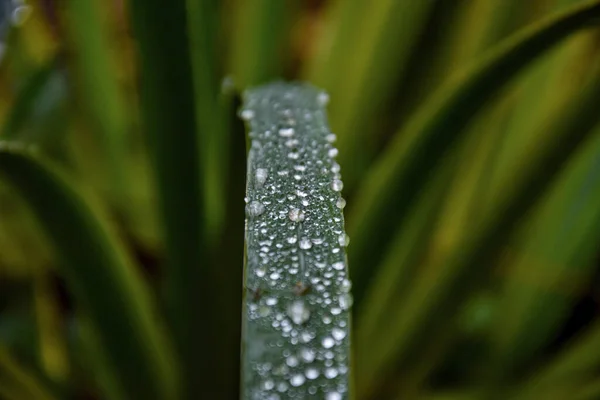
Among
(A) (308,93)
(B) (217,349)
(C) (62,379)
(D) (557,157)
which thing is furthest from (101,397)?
(D) (557,157)

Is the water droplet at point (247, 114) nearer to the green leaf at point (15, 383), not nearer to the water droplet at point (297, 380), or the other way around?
the water droplet at point (297, 380)

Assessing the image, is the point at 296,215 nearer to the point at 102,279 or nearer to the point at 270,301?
the point at 270,301

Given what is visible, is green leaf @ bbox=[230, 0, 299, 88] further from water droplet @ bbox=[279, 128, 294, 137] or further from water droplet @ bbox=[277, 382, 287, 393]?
water droplet @ bbox=[277, 382, 287, 393]

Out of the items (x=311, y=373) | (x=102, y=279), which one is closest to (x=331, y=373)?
(x=311, y=373)

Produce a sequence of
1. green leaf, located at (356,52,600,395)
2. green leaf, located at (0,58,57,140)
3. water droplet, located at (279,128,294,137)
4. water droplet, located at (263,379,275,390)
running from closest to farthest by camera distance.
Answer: water droplet, located at (263,379,275,390) → water droplet, located at (279,128,294,137) → green leaf, located at (356,52,600,395) → green leaf, located at (0,58,57,140)

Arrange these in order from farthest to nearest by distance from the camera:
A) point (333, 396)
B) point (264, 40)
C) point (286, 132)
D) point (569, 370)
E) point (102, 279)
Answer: point (264, 40) → point (569, 370) → point (102, 279) → point (286, 132) → point (333, 396)

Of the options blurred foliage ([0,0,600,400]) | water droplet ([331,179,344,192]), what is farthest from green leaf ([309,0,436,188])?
water droplet ([331,179,344,192])
